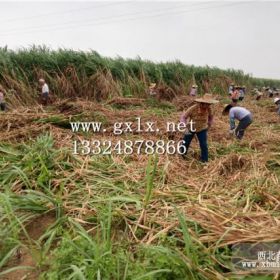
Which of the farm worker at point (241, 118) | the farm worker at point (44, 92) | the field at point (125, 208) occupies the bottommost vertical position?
the field at point (125, 208)

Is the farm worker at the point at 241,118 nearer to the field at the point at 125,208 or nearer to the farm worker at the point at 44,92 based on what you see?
the field at the point at 125,208

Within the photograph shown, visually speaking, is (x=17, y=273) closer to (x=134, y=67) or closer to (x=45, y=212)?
(x=45, y=212)

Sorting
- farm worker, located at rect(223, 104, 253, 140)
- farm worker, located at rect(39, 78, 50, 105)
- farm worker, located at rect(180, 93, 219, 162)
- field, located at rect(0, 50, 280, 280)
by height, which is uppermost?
farm worker, located at rect(39, 78, 50, 105)

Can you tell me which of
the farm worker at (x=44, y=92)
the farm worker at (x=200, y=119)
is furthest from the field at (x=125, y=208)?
the farm worker at (x=44, y=92)

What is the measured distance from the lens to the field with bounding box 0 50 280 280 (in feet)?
7.91

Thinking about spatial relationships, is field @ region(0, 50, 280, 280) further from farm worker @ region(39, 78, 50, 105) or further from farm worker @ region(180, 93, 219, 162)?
farm worker @ region(39, 78, 50, 105)

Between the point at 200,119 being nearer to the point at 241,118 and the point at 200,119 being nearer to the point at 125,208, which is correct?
the point at 241,118

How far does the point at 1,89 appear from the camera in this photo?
394 inches

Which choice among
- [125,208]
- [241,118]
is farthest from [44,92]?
[125,208]

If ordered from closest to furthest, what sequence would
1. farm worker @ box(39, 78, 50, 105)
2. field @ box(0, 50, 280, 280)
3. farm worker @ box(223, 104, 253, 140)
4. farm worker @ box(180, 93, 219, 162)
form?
1. field @ box(0, 50, 280, 280)
2. farm worker @ box(180, 93, 219, 162)
3. farm worker @ box(223, 104, 253, 140)
4. farm worker @ box(39, 78, 50, 105)

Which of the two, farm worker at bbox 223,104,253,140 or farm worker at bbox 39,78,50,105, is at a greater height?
farm worker at bbox 39,78,50,105

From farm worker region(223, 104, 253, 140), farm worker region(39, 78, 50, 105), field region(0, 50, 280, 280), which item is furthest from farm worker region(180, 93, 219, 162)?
farm worker region(39, 78, 50, 105)

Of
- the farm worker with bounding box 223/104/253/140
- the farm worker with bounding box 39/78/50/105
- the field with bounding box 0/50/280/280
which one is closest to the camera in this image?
the field with bounding box 0/50/280/280

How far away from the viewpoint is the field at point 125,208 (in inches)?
95.0
